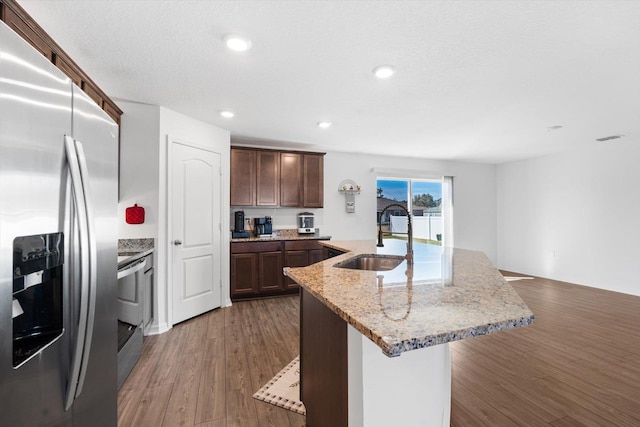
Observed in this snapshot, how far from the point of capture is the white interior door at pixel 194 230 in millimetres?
3281

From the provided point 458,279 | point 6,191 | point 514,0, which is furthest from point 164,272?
point 514,0

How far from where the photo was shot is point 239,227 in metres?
4.39

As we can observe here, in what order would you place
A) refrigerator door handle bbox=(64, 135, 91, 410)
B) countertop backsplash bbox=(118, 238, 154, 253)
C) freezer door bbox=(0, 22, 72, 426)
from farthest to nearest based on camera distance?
countertop backsplash bbox=(118, 238, 154, 253)
refrigerator door handle bbox=(64, 135, 91, 410)
freezer door bbox=(0, 22, 72, 426)

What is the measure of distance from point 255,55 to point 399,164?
439 centimetres

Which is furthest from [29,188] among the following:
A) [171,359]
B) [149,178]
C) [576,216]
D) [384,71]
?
[576,216]

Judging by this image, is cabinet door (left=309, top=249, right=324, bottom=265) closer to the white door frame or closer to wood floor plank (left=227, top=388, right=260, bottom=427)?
the white door frame

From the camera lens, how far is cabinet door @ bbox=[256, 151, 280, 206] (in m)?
4.50

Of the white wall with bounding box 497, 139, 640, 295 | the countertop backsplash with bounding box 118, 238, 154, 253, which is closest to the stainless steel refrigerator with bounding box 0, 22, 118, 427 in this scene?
the countertop backsplash with bounding box 118, 238, 154, 253

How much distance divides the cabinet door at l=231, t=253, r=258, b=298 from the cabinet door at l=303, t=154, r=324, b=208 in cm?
132

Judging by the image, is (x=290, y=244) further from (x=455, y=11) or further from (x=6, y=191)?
(x=6, y=191)

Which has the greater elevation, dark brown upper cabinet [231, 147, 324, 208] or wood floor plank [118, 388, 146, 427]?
dark brown upper cabinet [231, 147, 324, 208]

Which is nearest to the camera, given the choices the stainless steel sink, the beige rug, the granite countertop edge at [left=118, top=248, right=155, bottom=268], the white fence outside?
the beige rug

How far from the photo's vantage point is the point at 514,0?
1.63m

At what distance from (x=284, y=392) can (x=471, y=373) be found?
149 centimetres
